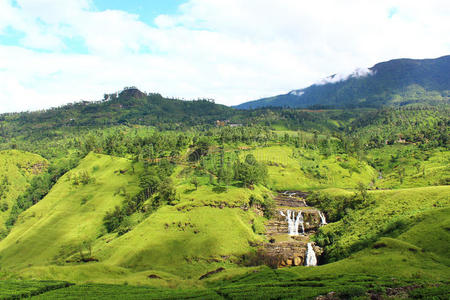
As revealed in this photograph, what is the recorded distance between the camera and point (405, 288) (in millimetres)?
41812

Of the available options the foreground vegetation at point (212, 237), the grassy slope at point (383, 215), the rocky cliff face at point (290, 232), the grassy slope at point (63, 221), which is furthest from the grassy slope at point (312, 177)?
the grassy slope at point (63, 221)

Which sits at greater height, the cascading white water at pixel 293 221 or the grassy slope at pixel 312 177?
the grassy slope at pixel 312 177

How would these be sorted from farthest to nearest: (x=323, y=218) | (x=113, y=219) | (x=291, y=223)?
(x=113, y=219) → (x=323, y=218) → (x=291, y=223)

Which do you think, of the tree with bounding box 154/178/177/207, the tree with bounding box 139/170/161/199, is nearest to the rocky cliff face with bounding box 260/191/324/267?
the tree with bounding box 154/178/177/207

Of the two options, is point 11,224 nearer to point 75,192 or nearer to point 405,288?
point 75,192

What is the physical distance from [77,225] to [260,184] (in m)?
112

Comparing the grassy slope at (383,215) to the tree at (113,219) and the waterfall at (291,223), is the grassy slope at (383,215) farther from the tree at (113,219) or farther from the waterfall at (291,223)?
the tree at (113,219)

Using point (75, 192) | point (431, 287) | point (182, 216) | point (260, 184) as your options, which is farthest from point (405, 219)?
point (75, 192)

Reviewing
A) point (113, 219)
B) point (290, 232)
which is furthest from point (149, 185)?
point (290, 232)

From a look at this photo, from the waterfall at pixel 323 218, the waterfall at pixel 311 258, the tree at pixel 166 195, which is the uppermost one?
the tree at pixel 166 195

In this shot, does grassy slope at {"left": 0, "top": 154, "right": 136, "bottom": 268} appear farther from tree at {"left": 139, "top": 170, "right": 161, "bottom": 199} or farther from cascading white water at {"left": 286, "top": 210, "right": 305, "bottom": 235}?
cascading white water at {"left": 286, "top": 210, "right": 305, "bottom": 235}

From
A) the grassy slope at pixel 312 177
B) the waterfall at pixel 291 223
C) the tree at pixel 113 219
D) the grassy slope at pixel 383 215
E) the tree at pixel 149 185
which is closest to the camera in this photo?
the grassy slope at pixel 383 215

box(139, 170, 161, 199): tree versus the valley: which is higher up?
box(139, 170, 161, 199): tree

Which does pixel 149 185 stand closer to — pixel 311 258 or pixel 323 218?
pixel 323 218
